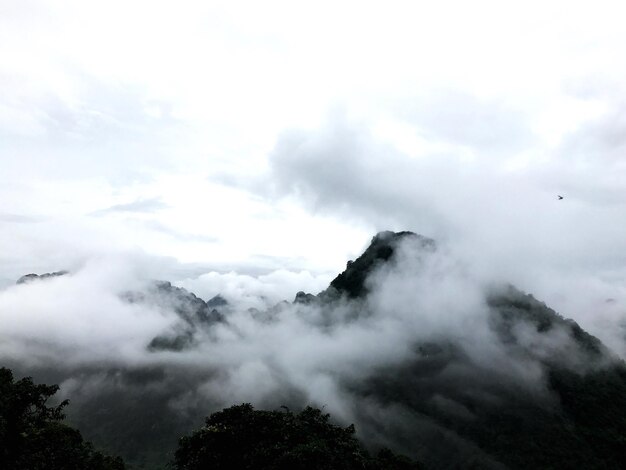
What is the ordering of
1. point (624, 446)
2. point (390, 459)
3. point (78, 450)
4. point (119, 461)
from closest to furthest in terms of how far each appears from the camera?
1. point (78, 450)
2. point (119, 461)
3. point (390, 459)
4. point (624, 446)

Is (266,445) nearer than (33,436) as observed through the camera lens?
Yes

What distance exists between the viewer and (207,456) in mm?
52094

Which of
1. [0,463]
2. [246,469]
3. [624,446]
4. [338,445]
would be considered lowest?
[0,463]

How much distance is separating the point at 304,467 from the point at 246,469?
26.7 ft

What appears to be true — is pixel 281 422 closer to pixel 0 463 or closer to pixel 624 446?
pixel 0 463

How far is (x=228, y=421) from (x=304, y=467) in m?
14.5

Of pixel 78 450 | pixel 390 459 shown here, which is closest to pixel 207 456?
pixel 78 450

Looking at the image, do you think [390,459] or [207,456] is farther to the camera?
[390,459]

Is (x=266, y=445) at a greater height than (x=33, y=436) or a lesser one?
greater

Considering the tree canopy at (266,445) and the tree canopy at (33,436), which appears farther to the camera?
the tree canopy at (33,436)

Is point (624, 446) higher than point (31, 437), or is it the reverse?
point (624, 446)

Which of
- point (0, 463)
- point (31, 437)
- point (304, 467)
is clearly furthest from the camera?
point (31, 437)

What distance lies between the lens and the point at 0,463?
162 ft

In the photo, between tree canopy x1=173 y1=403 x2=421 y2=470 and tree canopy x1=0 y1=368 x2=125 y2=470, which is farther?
tree canopy x1=0 y1=368 x2=125 y2=470
